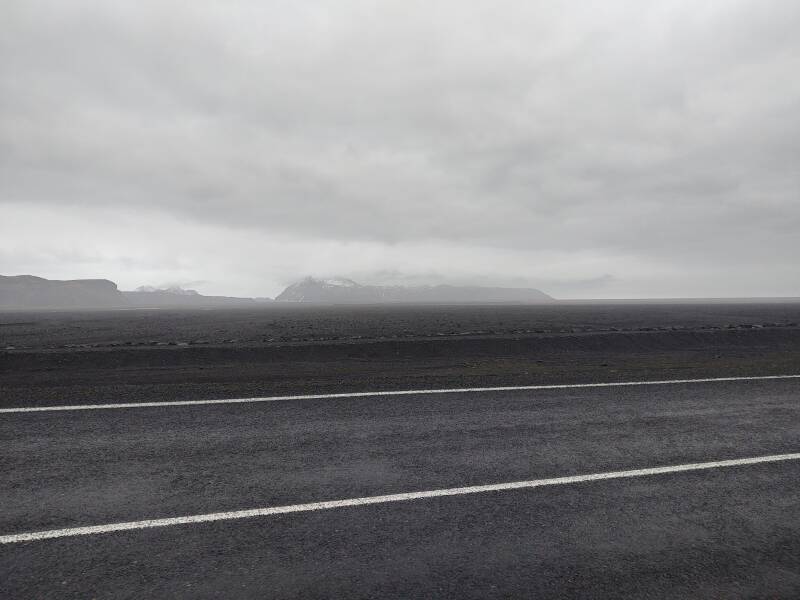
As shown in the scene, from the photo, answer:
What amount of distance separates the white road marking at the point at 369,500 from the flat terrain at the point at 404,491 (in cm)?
9

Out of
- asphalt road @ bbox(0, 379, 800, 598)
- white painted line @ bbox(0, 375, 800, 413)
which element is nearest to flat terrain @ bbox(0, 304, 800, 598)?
asphalt road @ bbox(0, 379, 800, 598)

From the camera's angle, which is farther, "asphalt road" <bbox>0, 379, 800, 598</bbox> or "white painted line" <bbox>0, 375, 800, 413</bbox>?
"white painted line" <bbox>0, 375, 800, 413</bbox>

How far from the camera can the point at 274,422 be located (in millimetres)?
7066

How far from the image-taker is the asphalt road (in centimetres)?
328

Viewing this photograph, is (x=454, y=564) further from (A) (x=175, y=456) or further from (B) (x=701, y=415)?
(B) (x=701, y=415)

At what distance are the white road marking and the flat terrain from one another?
0.09 metres

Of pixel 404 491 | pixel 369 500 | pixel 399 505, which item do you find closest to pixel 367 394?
pixel 404 491

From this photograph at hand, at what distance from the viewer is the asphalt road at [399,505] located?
328 centimetres

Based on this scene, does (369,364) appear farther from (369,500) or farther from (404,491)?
(369,500)

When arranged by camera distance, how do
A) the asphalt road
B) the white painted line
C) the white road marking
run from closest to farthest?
the asphalt road → the white road marking → the white painted line

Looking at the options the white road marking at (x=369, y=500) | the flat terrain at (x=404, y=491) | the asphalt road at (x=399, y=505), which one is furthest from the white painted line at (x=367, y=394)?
the white road marking at (x=369, y=500)

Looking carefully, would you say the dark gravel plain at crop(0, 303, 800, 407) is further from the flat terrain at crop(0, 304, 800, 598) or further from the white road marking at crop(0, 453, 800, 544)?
the white road marking at crop(0, 453, 800, 544)

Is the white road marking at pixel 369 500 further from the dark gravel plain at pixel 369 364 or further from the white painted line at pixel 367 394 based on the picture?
the dark gravel plain at pixel 369 364

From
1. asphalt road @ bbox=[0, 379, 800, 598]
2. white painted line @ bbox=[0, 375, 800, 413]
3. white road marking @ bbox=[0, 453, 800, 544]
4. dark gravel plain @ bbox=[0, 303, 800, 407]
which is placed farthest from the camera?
dark gravel plain @ bbox=[0, 303, 800, 407]
